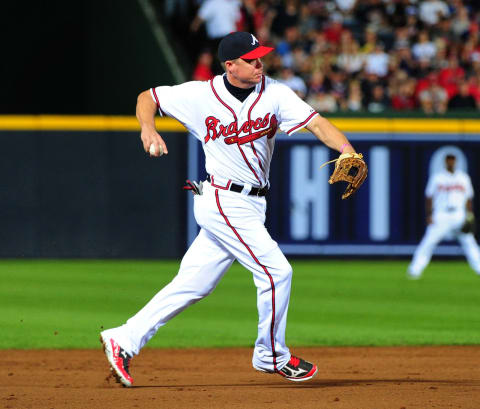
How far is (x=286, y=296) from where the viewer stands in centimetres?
604

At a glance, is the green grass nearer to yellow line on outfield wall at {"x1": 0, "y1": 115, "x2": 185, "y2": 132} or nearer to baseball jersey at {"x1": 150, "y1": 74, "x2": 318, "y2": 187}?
yellow line on outfield wall at {"x1": 0, "y1": 115, "x2": 185, "y2": 132}

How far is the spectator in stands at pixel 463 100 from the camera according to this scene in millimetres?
16328

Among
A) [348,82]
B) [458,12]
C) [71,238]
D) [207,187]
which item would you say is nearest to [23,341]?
[207,187]

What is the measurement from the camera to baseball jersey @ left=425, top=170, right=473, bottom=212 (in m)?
14.1

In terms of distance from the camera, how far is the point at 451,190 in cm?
1413

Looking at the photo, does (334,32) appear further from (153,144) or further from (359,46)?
(153,144)

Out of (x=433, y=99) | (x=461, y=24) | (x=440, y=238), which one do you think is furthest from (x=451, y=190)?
(x=461, y=24)

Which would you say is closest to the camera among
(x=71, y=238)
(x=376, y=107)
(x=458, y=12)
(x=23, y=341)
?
(x=23, y=341)

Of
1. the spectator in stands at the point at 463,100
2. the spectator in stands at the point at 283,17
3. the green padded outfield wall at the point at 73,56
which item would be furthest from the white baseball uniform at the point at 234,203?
the spectator in stands at the point at 283,17

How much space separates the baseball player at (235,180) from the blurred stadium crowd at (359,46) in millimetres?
10112

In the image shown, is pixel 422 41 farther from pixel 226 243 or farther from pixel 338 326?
pixel 226 243

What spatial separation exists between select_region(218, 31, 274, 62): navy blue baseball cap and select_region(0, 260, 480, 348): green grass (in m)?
3.24

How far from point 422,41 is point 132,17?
189 inches

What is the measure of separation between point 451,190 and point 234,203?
860 centimetres
